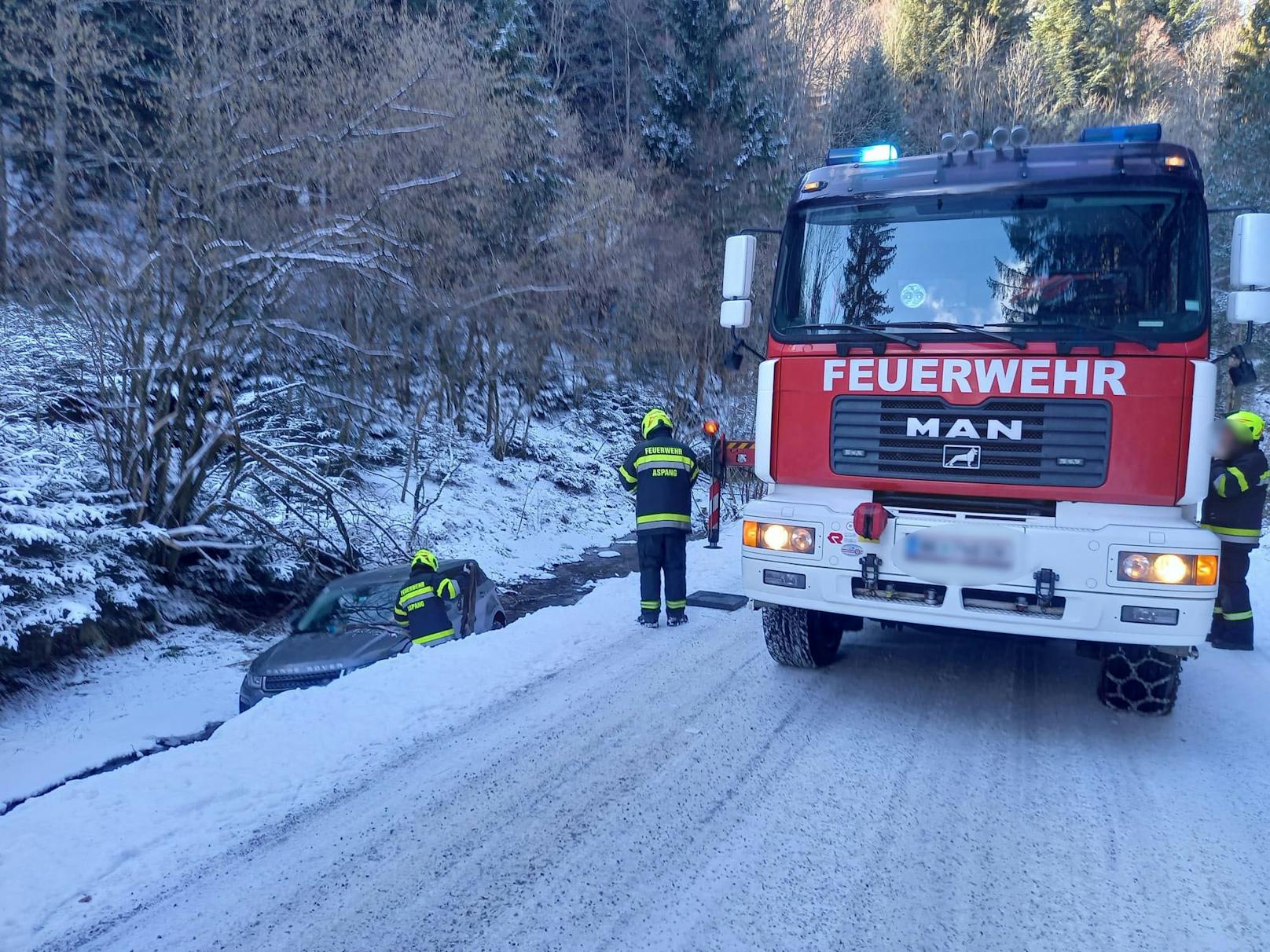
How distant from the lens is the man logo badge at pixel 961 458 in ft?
16.1

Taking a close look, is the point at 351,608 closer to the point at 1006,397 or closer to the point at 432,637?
the point at 432,637

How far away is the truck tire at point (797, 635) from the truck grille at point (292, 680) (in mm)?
3812

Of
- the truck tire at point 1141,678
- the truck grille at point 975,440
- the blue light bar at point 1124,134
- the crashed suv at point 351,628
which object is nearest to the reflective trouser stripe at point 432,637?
the crashed suv at point 351,628

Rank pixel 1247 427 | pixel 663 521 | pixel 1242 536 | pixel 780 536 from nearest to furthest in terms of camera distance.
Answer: pixel 780 536 < pixel 1247 427 < pixel 1242 536 < pixel 663 521

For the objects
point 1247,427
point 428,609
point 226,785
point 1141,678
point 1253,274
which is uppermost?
point 1253,274

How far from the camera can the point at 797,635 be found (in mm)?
5914

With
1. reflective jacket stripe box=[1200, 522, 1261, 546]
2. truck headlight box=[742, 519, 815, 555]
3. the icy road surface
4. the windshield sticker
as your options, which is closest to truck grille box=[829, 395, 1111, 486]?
truck headlight box=[742, 519, 815, 555]

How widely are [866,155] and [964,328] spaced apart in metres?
1.44

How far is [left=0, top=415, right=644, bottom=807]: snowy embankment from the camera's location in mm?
7801

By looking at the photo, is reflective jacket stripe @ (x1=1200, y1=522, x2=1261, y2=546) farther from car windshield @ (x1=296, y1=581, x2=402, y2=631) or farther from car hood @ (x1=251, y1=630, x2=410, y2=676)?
car windshield @ (x1=296, y1=581, x2=402, y2=631)

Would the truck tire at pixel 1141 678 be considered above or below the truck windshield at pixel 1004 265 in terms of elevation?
below

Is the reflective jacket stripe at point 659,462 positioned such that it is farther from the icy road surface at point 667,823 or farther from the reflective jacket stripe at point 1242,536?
the reflective jacket stripe at point 1242,536

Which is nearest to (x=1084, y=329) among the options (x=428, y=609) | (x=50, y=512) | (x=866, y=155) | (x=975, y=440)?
(x=975, y=440)

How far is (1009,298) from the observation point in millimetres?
5020
